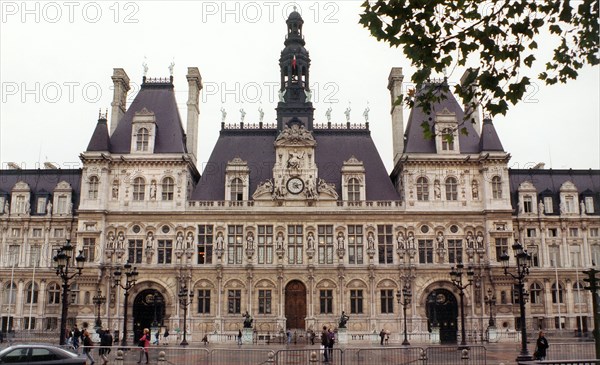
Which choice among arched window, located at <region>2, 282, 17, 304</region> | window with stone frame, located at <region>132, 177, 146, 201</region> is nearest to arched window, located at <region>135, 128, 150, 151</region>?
window with stone frame, located at <region>132, 177, 146, 201</region>

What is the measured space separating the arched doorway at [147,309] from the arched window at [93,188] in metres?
9.55

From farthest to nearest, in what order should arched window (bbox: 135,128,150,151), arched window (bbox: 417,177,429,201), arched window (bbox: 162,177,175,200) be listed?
arched window (bbox: 135,128,150,151) < arched window (bbox: 162,177,175,200) < arched window (bbox: 417,177,429,201)

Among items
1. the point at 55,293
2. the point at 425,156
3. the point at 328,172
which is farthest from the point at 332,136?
the point at 55,293

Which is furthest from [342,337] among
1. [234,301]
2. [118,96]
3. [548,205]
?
[118,96]

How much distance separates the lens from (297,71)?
61719 millimetres

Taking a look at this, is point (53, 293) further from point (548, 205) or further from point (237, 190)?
point (548, 205)

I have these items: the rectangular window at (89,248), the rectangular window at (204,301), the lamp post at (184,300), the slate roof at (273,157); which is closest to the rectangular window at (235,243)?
the rectangular window at (204,301)

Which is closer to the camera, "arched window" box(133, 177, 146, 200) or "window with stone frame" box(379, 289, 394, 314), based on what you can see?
"window with stone frame" box(379, 289, 394, 314)

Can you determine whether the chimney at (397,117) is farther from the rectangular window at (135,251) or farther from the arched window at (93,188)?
the arched window at (93,188)

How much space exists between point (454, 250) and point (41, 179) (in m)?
40.0

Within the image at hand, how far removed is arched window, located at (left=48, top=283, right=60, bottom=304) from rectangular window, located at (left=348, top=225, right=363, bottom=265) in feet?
88.8

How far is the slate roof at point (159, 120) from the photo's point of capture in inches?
2285

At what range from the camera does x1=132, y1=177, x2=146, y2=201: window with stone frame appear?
56.2 m

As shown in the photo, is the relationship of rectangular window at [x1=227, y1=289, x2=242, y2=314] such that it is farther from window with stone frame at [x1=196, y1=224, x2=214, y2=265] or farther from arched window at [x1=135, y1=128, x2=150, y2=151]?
arched window at [x1=135, y1=128, x2=150, y2=151]
